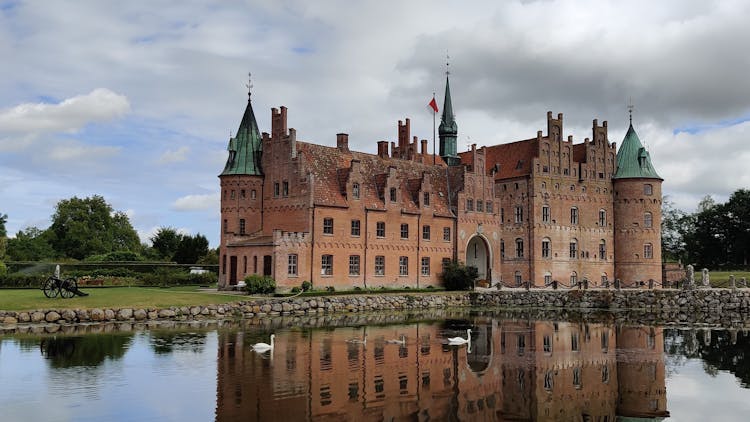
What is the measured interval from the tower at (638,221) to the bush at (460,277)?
18996 millimetres

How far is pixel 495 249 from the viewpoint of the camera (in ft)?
203

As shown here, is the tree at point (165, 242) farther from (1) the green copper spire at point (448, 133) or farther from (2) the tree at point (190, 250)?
(1) the green copper spire at point (448, 133)

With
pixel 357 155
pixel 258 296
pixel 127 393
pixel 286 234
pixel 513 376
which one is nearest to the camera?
pixel 127 393

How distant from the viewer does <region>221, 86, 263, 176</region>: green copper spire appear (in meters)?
53.2

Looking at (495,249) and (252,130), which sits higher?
(252,130)

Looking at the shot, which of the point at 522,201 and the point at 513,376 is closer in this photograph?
the point at 513,376

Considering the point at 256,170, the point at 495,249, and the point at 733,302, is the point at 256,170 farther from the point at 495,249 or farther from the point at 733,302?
the point at 733,302

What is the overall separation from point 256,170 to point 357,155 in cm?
825

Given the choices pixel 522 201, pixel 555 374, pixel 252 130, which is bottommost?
pixel 555 374

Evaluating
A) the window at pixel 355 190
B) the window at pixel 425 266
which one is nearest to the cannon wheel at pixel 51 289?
the window at pixel 355 190

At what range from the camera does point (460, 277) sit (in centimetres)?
5594

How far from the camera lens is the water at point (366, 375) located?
55.5ft

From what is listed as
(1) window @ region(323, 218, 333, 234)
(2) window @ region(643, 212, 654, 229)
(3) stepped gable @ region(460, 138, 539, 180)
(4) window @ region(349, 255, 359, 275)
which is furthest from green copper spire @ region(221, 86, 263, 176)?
(2) window @ region(643, 212, 654, 229)

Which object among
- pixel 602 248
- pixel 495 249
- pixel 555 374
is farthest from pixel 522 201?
pixel 555 374
